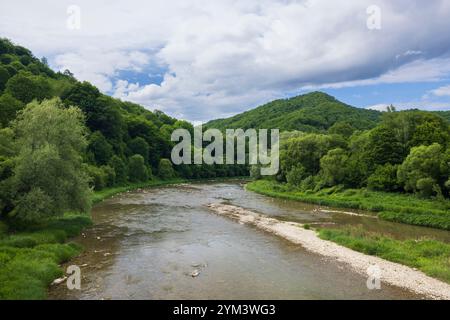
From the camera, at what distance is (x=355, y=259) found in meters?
30.8

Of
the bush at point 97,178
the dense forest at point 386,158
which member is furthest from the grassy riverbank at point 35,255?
the dense forest at point 386,158

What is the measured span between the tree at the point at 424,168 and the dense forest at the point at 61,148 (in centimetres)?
4474

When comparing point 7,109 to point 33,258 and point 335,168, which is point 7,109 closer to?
point 33,258

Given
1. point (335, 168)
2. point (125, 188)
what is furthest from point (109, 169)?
point (335, 168)

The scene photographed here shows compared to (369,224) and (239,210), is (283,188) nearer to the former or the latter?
(239,210)

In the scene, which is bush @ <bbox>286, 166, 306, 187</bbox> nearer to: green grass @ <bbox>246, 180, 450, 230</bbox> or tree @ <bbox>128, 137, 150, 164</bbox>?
green grass @ <bbox>246, 180, 450, 230</bbox>

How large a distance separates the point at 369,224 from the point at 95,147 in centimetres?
6326

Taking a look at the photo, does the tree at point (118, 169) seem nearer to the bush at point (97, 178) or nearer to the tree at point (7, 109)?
the bush at point (97, 178)

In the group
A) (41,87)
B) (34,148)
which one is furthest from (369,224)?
(41,87)

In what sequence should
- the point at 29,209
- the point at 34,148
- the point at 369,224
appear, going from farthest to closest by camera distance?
the point at 369,224
the point at 34,148
the point at 29,209

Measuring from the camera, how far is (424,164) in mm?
55094

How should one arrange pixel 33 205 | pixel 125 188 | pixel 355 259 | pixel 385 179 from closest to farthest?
pixel 355 259, pixel 33 205, pixel 385 179, pixel 125 188

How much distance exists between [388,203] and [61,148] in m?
45.1

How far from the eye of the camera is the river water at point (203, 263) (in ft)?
76.0
